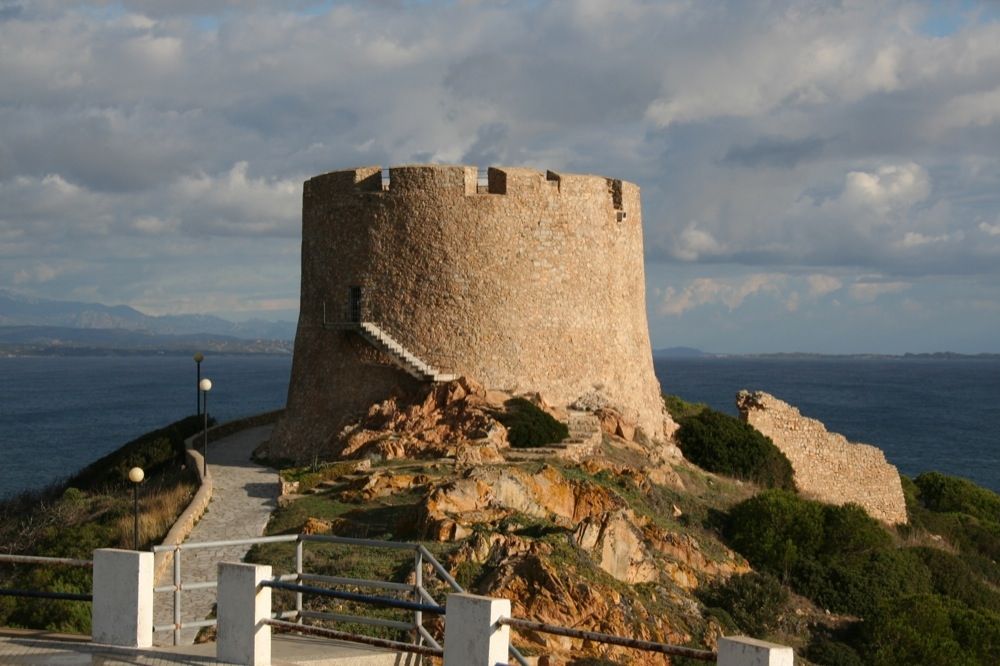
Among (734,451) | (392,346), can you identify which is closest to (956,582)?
(734,451)

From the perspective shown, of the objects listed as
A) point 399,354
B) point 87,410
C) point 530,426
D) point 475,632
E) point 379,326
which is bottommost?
point 87,410

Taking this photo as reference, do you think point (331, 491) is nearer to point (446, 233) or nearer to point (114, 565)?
point (446, 233)

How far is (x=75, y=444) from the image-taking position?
7156 centimetres

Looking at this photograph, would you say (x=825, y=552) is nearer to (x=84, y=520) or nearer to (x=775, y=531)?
(x=775, y=531)

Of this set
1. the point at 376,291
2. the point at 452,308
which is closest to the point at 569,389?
the point at 452,308

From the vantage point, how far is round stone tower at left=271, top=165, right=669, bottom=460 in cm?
2666

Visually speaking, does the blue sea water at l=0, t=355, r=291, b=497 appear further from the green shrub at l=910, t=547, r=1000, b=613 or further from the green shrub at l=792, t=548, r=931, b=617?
the green shrub at l=910, t=547, r=1000, b=613

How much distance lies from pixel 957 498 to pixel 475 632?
36208 millimetres

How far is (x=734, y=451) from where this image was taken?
31.4 metres

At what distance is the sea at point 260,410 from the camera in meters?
67.5

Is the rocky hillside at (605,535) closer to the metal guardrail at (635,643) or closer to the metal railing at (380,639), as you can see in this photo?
the metal railing at (380,639)

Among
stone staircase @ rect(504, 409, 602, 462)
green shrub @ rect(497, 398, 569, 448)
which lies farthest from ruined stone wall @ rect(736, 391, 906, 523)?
green shrub @ rect(497, 398, 569, 448)

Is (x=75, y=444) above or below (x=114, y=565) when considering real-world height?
below

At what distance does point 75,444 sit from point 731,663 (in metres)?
70.2
